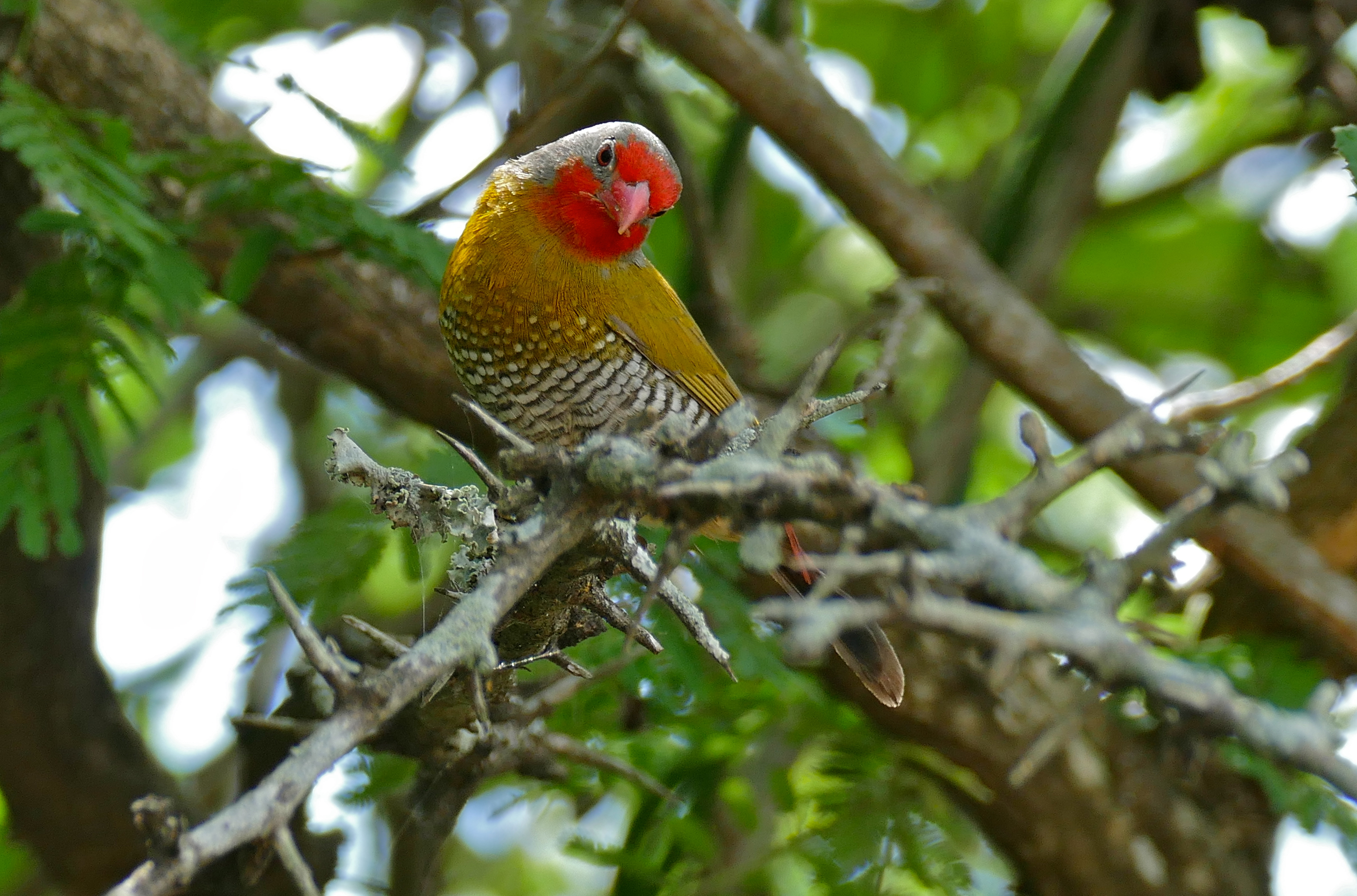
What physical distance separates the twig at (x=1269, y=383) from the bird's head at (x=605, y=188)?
2.27 meters

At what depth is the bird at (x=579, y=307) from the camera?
9.38 feet

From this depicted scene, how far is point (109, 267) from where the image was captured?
2.77 meters

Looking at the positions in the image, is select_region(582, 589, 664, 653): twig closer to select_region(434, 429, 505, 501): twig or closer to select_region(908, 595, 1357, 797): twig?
select_region(434, 429, 505, 501): twig

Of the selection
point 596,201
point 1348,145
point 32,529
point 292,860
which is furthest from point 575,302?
point 292,860

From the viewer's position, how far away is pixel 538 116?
3.16m

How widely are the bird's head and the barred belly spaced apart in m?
0.33

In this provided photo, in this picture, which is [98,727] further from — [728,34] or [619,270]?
[728,34]

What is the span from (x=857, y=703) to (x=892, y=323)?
1.44 metres

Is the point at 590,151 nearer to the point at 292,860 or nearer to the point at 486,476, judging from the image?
the point at 486,476

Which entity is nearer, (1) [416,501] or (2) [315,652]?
(2) [315,652]

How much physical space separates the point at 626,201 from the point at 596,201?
0.28 feet

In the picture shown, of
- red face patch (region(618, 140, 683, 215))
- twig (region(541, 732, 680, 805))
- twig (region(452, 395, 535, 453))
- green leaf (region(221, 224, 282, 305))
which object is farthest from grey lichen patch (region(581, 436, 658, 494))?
green leaf (region(221, 224, 282, 305))

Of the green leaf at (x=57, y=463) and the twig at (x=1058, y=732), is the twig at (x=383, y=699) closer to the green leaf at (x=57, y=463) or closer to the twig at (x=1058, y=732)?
the twig at (x=1058, y=732)

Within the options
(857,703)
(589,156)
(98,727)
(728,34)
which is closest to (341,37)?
(728,34)
